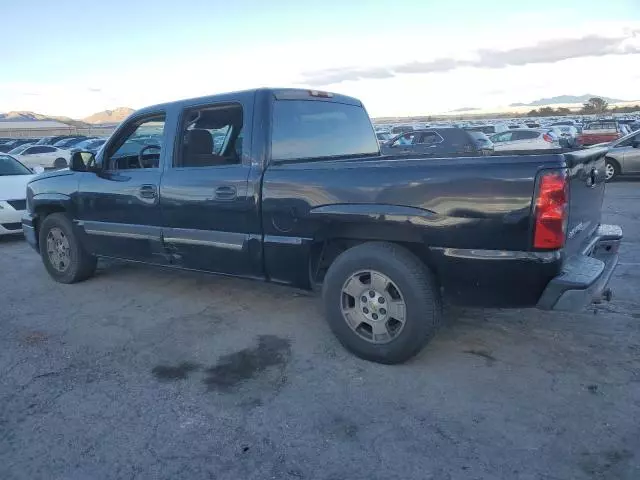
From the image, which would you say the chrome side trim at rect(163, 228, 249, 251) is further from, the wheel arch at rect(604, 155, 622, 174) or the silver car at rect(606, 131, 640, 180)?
the wheel arch at rect(604, 155, 622, 174)

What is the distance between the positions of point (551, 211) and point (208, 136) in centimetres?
310

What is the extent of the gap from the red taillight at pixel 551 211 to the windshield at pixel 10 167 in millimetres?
9679

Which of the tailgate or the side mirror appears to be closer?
the tailgate

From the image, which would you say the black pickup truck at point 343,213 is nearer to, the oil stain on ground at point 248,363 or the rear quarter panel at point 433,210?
the rear quarter panel at point 433,210

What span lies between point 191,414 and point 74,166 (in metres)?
3.46

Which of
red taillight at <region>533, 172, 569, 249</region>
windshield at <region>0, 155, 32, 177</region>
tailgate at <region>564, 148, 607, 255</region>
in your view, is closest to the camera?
red taillight at <region>533, 172, 569, 249</region>

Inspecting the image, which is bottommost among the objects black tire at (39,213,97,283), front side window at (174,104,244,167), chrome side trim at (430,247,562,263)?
black tire at (39,213,97,283)

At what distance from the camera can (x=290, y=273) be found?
4.46 metres

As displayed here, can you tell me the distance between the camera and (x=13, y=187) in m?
9.41

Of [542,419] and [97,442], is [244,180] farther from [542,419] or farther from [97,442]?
[542,419]

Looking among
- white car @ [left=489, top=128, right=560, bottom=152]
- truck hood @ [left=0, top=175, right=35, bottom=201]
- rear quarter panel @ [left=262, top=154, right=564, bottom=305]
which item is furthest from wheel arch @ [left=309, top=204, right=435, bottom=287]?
white car @ [left=489, top=128, right=560, bottom=152]

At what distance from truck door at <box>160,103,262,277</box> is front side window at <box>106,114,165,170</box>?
38 centimetres

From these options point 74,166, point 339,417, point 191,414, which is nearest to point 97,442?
point 191,414

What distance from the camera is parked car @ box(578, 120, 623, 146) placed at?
23.4 m
